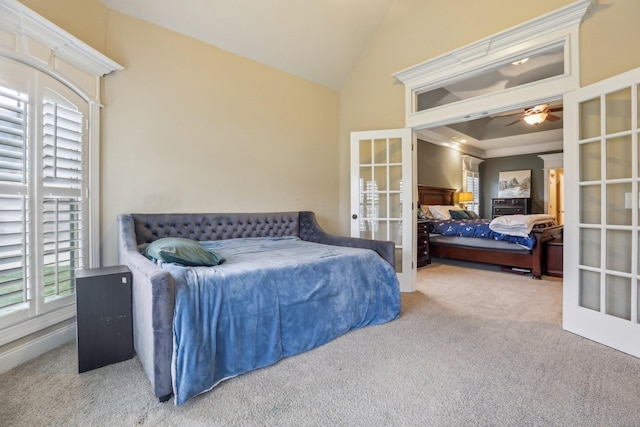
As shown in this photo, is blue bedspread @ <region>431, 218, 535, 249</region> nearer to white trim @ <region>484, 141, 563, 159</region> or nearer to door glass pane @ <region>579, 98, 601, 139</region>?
door glass pane @ <region>579, 98, 601, 139</region>

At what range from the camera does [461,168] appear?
7953mm

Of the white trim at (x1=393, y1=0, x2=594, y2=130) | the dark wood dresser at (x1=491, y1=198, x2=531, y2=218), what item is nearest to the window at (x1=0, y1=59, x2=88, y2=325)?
the white trim at (x1=393, y1=0, x2=594, y2=130)

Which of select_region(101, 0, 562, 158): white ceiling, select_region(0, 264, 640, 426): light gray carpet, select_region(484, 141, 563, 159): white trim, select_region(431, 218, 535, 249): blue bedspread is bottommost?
select_region(0, 264, 640, 426): light gray carpet

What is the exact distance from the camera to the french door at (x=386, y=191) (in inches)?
142

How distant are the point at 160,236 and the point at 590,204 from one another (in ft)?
12.6

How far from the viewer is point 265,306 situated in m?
1.94

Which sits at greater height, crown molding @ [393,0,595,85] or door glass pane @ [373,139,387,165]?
crown molding @ [393,0,595,85]

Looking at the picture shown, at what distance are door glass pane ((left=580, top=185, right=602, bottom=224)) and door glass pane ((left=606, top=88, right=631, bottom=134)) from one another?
45 cm

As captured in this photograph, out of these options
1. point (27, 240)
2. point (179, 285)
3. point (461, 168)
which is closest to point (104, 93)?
point (27, 240)

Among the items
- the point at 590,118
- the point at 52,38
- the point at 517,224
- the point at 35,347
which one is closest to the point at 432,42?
the point at 590,118

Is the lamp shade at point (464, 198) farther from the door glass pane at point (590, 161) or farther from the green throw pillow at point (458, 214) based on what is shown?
the door glass pane at point (590, 161)

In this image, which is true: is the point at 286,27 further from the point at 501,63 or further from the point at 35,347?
the point at 35,347

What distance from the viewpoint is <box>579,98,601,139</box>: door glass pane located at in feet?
7.52

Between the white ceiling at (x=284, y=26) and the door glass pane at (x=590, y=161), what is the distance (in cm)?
288
